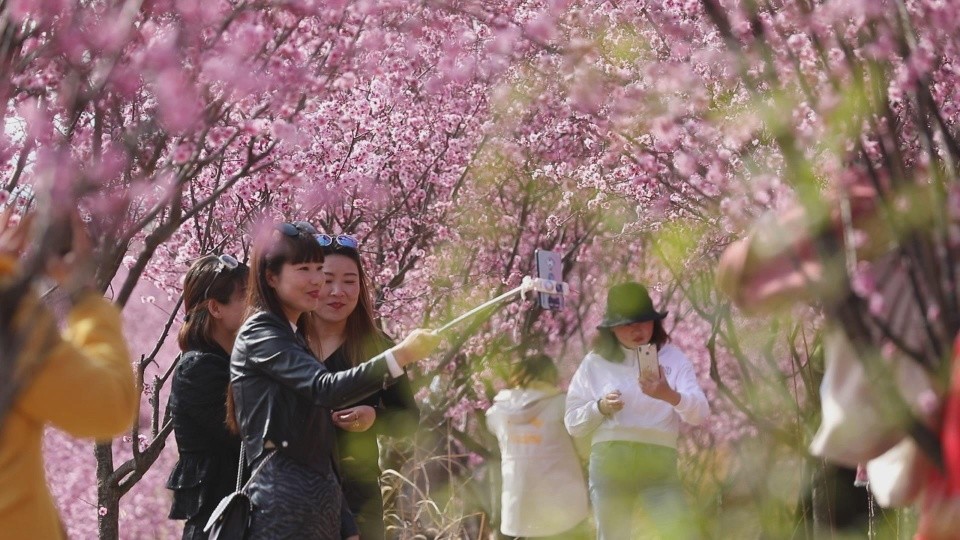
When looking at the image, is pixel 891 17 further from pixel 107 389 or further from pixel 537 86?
pixel 537 86

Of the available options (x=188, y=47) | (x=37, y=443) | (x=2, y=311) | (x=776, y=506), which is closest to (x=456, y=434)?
(x=776, y=506)

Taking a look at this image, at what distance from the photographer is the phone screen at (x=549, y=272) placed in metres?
5.18

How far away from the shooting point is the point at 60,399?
3139 mm

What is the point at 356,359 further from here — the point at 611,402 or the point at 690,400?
the point at 690,400

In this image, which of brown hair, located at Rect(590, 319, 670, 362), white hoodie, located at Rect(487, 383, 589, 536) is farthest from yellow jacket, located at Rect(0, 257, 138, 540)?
white hoodie, located at Rect(487, 383, 589, 536)

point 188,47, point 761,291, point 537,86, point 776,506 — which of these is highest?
point 537,86

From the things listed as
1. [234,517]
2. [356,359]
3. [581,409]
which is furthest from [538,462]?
[234,517]

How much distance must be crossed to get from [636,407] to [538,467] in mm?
1443

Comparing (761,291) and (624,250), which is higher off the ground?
(624,250)

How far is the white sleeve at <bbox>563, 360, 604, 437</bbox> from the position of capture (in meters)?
7.94

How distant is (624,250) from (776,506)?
3754 millimetres

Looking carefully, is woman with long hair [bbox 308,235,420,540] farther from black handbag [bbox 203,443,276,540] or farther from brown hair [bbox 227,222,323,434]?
black handbag [bbox 203,443,276,540]

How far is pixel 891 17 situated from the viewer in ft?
10.5

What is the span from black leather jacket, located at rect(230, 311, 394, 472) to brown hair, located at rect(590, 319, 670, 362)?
327cm
